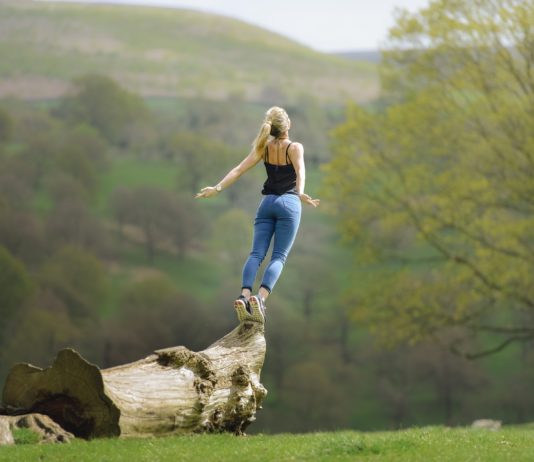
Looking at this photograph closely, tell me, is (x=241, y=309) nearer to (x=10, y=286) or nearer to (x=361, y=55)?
(x=10, y=286)

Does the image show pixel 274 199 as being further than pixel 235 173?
No

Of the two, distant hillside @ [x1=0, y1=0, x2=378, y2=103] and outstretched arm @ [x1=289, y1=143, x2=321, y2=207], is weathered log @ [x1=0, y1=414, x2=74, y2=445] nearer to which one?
outstretched arm @ [x1=289, y1=143, x2=321, y2=207]

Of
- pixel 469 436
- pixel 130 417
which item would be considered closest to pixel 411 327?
pixel 469 436

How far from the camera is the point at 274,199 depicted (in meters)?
14.5

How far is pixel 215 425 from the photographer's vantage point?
13.8 m

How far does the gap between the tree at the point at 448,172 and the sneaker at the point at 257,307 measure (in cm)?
2092

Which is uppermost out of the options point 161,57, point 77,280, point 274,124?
point 161,57

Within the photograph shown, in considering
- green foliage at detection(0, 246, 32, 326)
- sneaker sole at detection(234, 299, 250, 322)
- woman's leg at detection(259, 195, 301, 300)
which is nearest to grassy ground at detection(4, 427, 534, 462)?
sneaker sole at detection(234, 299, 250, 322)

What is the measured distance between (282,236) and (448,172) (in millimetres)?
21710

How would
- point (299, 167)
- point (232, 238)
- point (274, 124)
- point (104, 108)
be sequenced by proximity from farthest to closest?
point (104, 108)
point (232, 238)
point (274, 124)
point (299, 167)

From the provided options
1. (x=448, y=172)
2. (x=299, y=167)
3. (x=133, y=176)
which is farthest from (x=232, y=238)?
(x=299, y=167)

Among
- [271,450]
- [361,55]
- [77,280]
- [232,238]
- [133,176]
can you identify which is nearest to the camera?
[271,450]

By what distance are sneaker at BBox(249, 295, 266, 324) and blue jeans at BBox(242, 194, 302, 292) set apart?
29 centimetres

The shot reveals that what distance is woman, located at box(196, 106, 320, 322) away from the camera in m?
14.4
